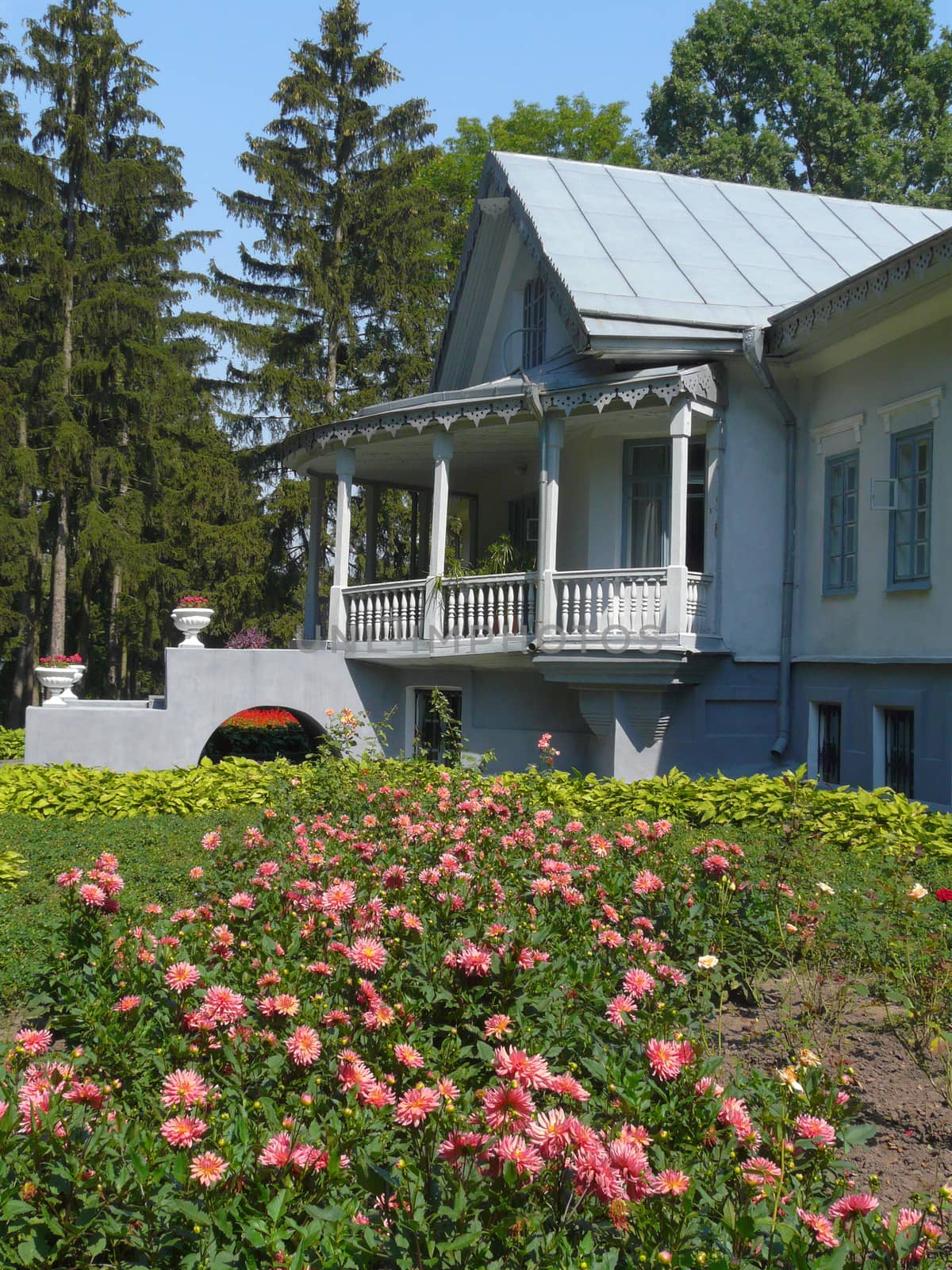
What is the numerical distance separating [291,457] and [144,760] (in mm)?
5149

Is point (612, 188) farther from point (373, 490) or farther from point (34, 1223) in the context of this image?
point (34, 1223)

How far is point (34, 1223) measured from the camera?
2945 mm

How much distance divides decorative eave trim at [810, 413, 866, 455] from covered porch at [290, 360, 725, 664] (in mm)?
1043

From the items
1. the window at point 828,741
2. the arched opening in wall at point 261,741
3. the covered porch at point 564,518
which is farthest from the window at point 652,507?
the arched opening in wall at point 261,741

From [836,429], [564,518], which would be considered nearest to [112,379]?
[564,518]

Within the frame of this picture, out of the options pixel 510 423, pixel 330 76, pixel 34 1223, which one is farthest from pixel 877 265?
pixel 330 76

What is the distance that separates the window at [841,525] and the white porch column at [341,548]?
6457mm

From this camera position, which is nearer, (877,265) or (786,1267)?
(786,1267)

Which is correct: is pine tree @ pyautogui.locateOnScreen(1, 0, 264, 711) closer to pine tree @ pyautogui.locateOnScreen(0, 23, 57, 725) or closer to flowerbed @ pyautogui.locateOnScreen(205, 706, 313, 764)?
pine tree @ pyautogui.locateOnScreen(0, 23, 57, 725)

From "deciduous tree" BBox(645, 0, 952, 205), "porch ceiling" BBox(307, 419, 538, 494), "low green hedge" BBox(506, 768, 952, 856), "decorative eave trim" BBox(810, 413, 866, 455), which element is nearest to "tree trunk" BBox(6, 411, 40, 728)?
"porch ceiling" BBox(307, 419, 538, 494)

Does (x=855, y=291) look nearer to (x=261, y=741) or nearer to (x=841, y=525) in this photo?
(x=841, y=525)

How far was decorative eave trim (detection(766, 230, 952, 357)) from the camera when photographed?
9.67 m

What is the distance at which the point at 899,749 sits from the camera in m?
11.6

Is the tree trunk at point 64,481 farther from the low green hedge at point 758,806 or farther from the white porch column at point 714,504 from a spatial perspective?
the low green hedge at point 758,806
